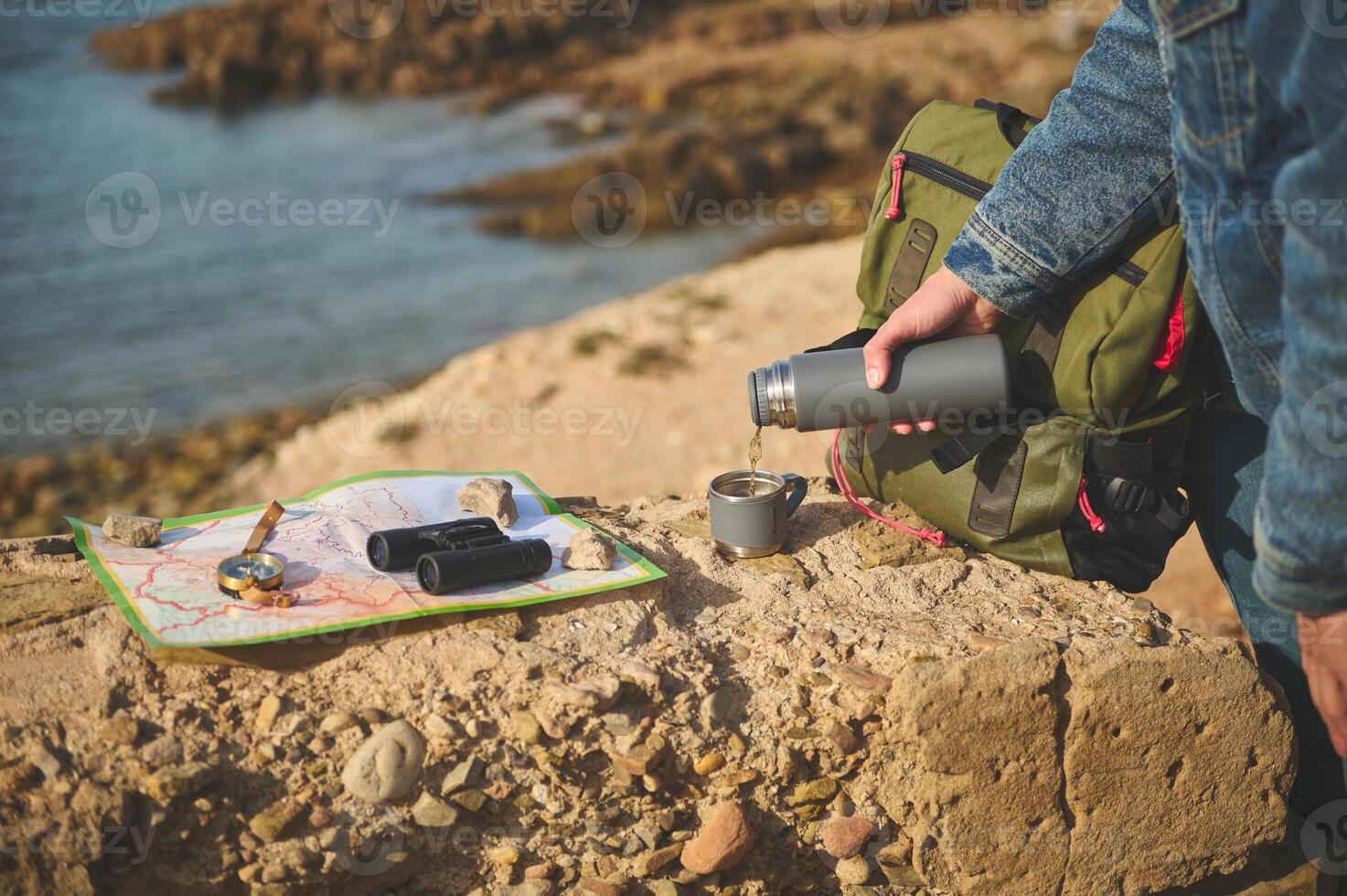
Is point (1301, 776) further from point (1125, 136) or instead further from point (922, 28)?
point (922, 28)

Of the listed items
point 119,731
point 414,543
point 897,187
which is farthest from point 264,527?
point 897,187

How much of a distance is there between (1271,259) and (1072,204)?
2.21ft

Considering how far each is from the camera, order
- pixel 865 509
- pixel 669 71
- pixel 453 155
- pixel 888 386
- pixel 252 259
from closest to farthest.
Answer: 1. pixel 888 386
2. pixel 865 509
3. pixel 252 259
4. pixel 453 155
5. pixel 669 71

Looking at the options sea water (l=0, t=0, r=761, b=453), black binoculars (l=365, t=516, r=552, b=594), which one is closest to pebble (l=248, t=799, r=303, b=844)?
black binoculars (l=365, t=516, r=552, b=594)

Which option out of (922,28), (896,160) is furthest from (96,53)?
(896,160)

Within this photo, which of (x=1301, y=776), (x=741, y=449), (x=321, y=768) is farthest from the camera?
(x=741, y=449)

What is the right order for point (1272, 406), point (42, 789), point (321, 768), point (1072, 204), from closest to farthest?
point (1272, 406), point (42, 789), point (321, 768), point (1072, 204)

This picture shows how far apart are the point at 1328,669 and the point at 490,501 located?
188cm

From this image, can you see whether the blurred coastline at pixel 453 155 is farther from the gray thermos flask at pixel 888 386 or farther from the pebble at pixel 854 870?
the pebble at pixel 854 870

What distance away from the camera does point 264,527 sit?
2.63m

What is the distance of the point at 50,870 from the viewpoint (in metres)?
1.99

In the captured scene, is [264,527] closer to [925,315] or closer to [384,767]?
[384,767]

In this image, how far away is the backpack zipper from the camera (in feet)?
8.80

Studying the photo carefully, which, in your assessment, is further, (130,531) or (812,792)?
(130,531)
